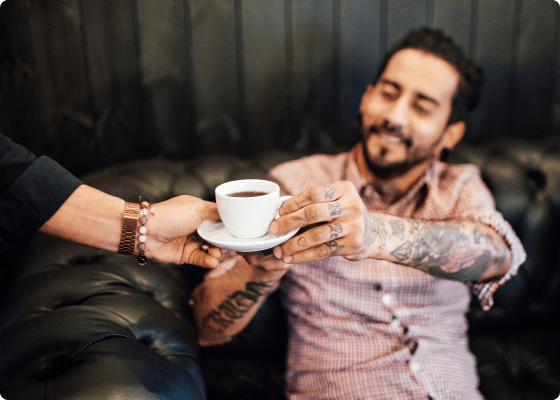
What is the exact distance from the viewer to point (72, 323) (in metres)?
0.75

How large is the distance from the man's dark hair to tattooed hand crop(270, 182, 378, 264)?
2.24ft

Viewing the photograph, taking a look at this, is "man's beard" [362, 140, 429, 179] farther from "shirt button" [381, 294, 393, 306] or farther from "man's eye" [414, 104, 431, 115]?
"shirt button" [381, 294, 393, 306]

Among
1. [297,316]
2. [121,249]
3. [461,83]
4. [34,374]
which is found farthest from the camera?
[461,83]

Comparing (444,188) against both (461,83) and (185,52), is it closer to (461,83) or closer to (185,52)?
(461,83)

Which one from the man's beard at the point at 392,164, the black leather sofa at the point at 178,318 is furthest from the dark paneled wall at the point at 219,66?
the man's beard at the point at 392,164

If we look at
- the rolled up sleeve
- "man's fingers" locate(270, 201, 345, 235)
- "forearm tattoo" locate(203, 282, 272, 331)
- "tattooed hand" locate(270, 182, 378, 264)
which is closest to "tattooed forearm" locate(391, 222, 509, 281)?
"tattooed hand" locate(270, 182, 378, 264)

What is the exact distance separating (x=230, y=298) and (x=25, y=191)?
0.53m

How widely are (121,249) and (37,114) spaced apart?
0.92 metres

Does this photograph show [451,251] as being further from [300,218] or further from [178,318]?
[178,318]

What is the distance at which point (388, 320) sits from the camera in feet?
3.41

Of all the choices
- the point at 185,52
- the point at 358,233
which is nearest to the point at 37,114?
the point at 185,52

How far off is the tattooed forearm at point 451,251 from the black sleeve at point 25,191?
0.71 metres

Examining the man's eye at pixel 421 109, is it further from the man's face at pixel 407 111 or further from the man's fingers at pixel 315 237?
the man's fingers at pixel 315 237

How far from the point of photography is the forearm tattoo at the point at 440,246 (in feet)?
2.81
